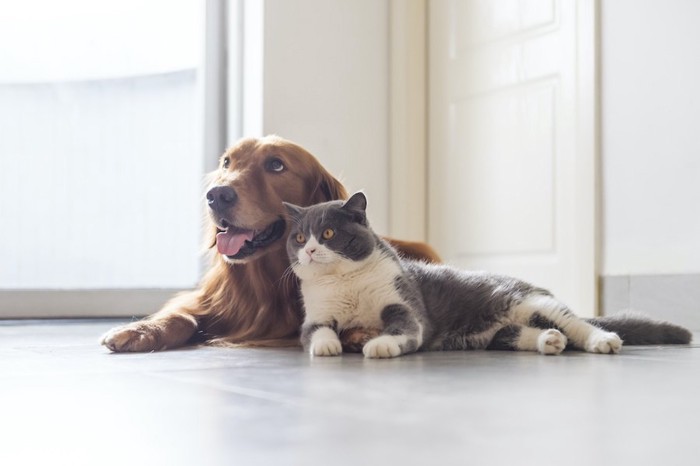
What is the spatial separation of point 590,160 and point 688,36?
1.75 ft

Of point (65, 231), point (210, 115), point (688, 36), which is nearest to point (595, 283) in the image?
point (688, 36)

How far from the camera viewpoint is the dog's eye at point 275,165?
187 cm

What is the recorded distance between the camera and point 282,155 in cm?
187

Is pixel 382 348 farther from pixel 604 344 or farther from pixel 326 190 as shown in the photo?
pixel 326 190

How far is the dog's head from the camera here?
1786mm

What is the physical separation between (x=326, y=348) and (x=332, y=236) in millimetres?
225

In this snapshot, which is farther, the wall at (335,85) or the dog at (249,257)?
the wall at (335,85)

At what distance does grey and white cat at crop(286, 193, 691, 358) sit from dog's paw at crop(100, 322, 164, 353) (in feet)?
1.00

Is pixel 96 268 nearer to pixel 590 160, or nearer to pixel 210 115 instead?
pixel 210 115

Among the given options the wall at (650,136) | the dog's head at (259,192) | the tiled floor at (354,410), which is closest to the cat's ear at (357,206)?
the dog's head at (259,192)

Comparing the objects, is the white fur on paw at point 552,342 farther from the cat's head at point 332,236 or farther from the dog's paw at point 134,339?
the dog's paw at point 134,339

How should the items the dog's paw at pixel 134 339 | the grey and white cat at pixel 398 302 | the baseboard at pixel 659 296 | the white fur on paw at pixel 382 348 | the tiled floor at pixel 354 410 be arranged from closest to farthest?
the tiled floor at pixel 354 410, the white fur on paw at pixel 382 348, the grey and white cat at pixel 398 302, the dog's paw at pixel 134 339, the baseboard at pixel 659 296

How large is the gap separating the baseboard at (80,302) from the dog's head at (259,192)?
1.77 m

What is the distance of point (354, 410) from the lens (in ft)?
3.05
